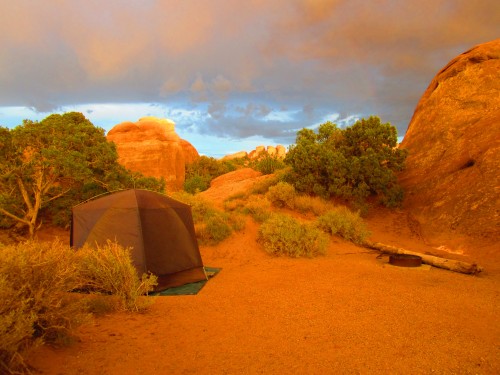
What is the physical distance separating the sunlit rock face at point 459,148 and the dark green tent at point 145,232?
885cm

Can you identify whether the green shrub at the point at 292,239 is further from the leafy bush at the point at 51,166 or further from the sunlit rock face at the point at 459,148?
the leafy bush at the point at 51,166

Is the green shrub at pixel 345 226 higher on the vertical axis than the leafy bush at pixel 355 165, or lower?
lower

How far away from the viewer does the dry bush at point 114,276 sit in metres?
5.56

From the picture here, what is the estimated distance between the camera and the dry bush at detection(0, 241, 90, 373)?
10.0ft

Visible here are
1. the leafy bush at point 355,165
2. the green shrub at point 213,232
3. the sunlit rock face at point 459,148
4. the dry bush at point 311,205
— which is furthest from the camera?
the leafy bush at point 355,165

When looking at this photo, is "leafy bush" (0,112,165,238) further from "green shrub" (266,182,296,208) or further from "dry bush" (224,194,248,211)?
"green shrub" (266,182,296,208)

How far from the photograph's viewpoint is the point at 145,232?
25.2ft

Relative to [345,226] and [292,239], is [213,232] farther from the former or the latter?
[345,226]

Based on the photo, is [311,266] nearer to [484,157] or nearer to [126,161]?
[484,157]

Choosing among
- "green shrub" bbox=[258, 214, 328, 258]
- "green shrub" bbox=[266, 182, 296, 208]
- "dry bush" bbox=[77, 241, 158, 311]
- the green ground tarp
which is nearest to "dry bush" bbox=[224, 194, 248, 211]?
"green shrub" bbox=[266, 182, 296, 208]

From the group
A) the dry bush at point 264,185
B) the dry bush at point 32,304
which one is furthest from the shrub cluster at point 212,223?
the dry bush at point 32,304

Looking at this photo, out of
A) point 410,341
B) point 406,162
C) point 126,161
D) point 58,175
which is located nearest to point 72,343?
point 410,341

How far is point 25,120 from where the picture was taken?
11.5 metres

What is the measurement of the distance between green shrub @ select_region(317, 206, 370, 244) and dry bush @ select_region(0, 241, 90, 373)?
29.2 feet
